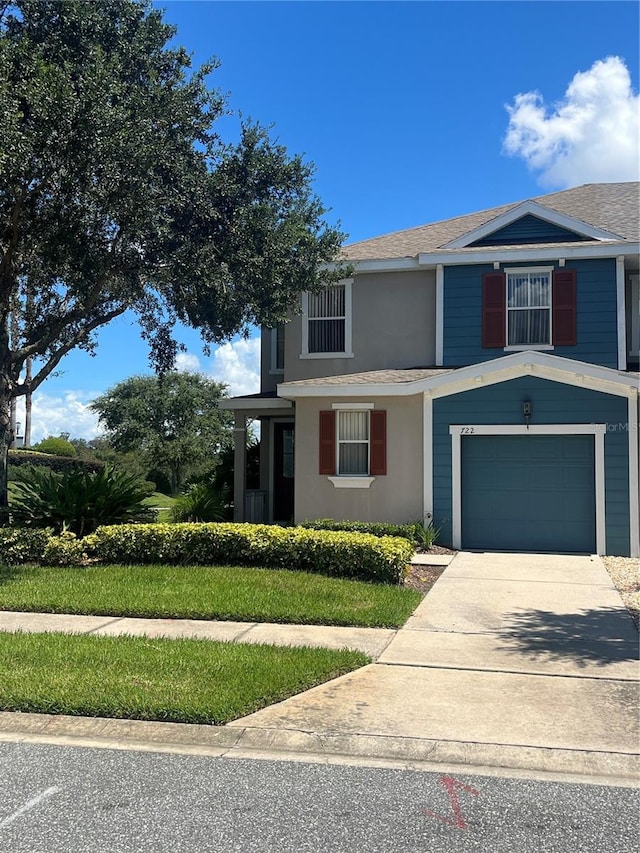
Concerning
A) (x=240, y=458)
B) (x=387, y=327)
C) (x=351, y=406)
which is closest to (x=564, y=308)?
(x=387, y=327)

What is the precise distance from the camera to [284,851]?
142 inches

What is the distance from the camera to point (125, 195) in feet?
37.7

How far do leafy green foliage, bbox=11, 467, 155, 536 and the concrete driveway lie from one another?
6431 mm

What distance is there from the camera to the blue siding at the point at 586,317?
14.7 meters

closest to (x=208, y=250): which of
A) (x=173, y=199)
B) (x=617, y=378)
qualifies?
(x=173, y=199)

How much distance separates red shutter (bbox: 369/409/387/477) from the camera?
47.1 ft

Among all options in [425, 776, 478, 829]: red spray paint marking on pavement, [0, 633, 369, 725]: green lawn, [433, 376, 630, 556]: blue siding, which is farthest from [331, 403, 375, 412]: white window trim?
[425, 776, 478, 829]: red spray paint marking on pavement

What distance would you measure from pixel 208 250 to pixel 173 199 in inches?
41.7

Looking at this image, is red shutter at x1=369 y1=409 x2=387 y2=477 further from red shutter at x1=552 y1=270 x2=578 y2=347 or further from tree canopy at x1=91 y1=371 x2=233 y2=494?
tree canopy at x1=91 y1=371 x2=233 y2=494

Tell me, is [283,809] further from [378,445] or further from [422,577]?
[378,445]

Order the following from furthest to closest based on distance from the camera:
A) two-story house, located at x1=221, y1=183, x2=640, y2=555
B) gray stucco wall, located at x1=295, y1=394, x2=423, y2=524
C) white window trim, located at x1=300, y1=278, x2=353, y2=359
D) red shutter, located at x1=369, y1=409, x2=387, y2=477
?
1. white window trim, located at x1=300, y1=278, x2=353, y2=359
2. red shutter, located at x1=369, y1=409, x2=387, y2=477
3. gray stucco wall, located at x1=295, y1=394, x2=423, y2=524
4. two-story house, located at x1=221, y1=183, x2=640, y2=555

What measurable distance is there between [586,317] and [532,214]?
260 cm

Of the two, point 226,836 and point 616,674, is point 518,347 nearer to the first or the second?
point 616,674

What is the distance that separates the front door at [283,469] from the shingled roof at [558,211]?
4.55m
